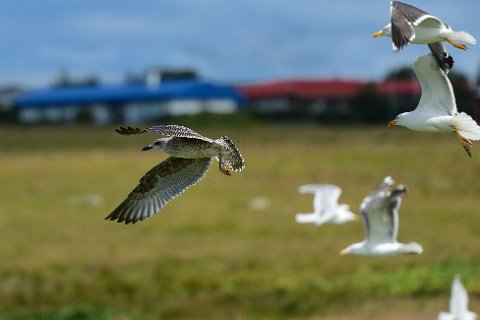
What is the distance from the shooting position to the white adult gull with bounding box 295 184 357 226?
10.3 m

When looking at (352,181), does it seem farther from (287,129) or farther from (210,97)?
(287,129)

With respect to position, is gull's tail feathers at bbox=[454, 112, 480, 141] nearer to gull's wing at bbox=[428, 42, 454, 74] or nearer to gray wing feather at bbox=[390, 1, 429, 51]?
gull's wing at bbox=[428, 42, 454, 74]

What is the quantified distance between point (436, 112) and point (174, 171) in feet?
6.95

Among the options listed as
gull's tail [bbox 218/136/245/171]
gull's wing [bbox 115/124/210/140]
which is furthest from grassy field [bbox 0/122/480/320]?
gull's wing [bbox 115/124/210/140]

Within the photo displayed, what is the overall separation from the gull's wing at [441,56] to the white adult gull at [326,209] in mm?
3601

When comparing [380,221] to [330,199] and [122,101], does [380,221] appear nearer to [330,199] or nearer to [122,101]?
[330,199]

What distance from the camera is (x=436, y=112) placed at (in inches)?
265

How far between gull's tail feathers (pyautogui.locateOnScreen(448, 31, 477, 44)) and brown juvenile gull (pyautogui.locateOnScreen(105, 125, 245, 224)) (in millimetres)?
1575

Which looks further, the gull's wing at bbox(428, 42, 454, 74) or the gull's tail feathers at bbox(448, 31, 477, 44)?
the gull's wing at bbox(428, 42, 454, 74)

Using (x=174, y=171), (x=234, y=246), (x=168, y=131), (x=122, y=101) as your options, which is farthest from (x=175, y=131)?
(x=122, y=101)

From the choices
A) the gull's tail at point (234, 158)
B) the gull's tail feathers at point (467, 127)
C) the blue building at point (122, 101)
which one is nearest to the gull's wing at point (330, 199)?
the gull's tail at point (234, 158)

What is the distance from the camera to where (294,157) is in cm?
5072

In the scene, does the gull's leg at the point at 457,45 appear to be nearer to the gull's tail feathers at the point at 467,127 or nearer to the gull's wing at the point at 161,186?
the gull's tail feathers at the point at 467,127

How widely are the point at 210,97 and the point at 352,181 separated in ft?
58.3
